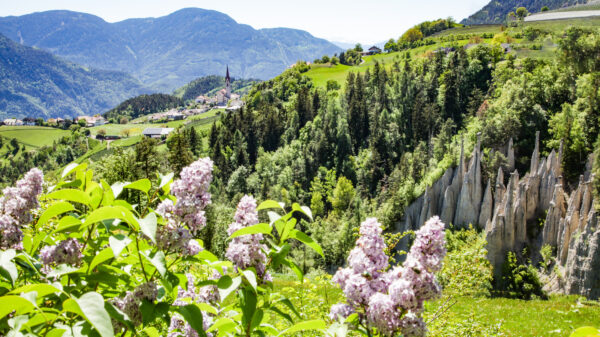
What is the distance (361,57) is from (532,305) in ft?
492

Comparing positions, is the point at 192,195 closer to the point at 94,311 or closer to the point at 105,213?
the point at 105,213

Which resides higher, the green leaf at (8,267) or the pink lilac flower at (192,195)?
the pink lilac flower at (192,195)

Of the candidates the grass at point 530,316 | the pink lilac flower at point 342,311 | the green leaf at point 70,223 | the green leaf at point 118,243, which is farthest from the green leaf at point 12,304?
the grass at point 530,316

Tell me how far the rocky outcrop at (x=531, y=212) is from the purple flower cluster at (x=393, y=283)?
37136 millimetres

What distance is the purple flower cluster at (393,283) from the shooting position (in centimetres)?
268

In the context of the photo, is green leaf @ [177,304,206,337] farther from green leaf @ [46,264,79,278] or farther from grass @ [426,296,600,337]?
grass @ [426,296,600,337]

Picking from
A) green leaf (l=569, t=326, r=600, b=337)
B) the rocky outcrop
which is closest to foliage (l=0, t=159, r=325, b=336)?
green leaf (l=569, t=326, r=600, b=337)

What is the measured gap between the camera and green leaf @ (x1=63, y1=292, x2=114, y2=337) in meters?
1.57

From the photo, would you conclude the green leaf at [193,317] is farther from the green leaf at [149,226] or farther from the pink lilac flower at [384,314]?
the pink lilac flower at [384,314]

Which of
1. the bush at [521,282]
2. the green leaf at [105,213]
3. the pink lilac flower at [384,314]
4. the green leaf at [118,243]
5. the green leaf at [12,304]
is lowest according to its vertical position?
the bush at [521,282]

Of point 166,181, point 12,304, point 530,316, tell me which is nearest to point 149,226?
point 12,304

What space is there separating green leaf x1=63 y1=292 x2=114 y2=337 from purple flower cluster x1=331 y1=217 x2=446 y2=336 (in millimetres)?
1784

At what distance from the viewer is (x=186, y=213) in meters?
2.84

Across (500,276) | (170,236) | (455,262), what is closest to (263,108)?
(500,276)
